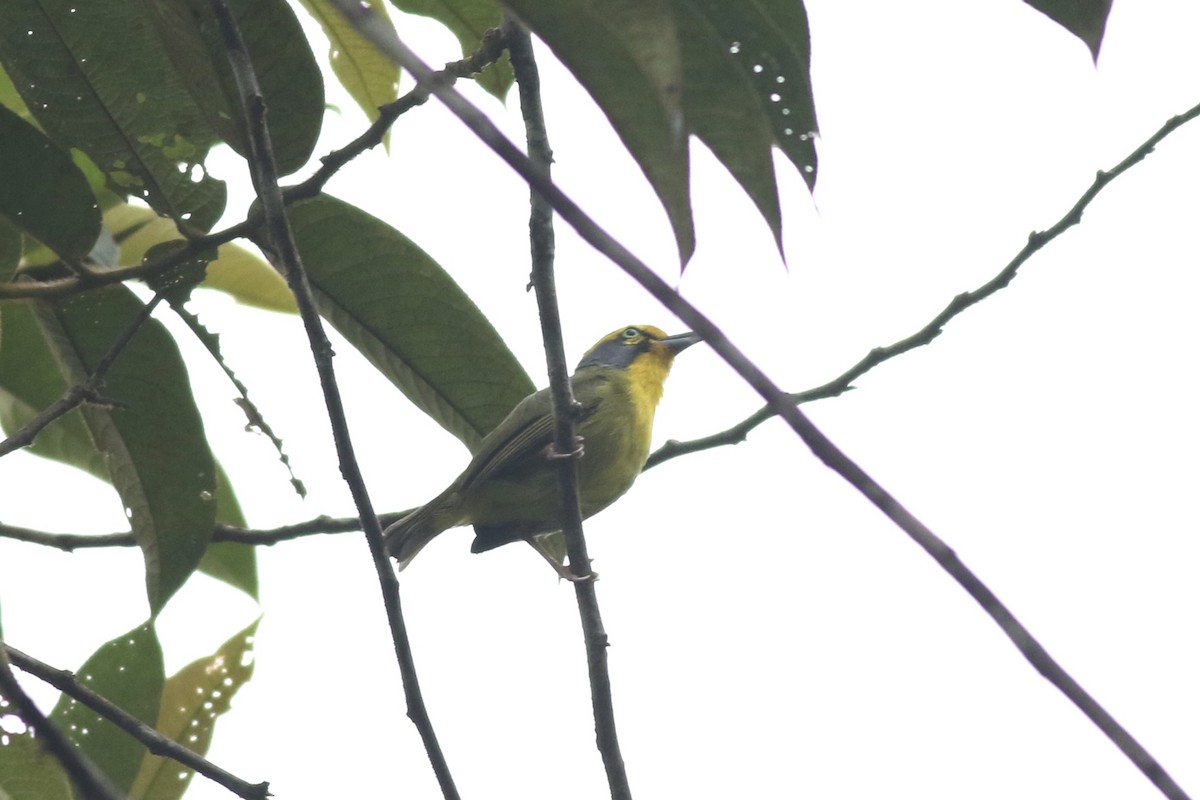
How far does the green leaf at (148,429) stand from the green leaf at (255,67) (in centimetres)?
55

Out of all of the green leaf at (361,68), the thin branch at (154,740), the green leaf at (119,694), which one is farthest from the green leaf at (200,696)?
the green leaf at (361,68)

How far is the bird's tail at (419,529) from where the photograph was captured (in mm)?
5074

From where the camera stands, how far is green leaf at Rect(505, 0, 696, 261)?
102cm

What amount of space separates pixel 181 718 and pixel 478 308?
1.09 metres

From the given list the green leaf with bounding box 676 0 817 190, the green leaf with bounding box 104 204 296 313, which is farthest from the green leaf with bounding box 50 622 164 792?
the green leaf with bounding box 676 0 817 190

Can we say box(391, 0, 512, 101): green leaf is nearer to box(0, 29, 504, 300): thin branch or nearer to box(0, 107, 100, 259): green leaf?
box(0, 29, 504, 300): thin branch

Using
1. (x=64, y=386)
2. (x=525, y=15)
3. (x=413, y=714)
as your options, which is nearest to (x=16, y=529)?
(x=64, y=386)

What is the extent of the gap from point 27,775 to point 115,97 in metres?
1.34

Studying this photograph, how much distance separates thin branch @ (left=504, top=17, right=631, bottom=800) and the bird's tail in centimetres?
215

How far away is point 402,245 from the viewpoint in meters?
2.81

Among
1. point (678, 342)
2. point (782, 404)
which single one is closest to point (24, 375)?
point (782, 404)

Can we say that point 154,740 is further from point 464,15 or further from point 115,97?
point 464,15

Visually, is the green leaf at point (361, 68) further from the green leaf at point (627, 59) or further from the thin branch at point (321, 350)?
the green leaf at point (627, 59)

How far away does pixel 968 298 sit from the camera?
2838mm
